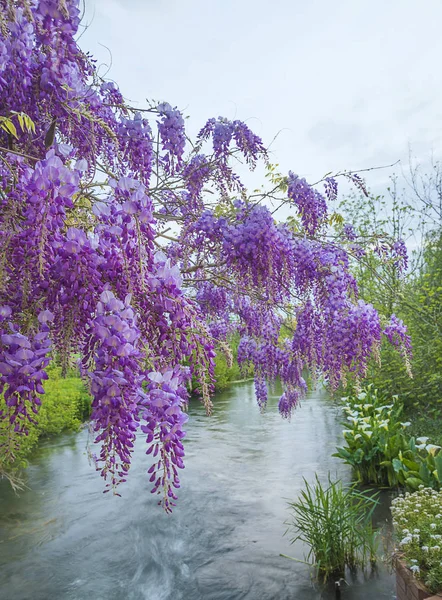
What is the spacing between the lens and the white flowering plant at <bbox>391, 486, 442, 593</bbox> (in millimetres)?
2758

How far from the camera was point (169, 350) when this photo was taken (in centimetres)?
166

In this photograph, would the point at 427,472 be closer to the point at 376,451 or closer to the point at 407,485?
the point at 407,485

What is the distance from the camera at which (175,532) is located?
5543 millimetres

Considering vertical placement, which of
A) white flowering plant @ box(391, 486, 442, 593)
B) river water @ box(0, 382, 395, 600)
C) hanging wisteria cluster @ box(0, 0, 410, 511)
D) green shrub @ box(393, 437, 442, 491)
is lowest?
river water @ box(0, 382, 395, 600)

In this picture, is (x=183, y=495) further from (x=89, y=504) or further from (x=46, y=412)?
(x=46, y=412)

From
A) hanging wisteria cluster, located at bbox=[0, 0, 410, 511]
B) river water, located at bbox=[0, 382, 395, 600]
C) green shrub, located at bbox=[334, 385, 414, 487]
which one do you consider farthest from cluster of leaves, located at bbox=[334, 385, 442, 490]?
hanging wisteria cluster, located at bbox=[0, 0, 410, 511]

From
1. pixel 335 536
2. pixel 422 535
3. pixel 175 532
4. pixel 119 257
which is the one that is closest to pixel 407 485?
pixel 335 536

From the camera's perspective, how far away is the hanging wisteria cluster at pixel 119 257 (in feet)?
4.61

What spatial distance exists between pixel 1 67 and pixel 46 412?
784 cm

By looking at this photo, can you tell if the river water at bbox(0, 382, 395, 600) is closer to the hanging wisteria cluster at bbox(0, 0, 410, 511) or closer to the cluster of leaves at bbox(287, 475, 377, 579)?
the cluster of leaves at bbox(287, 475, 377, 579)

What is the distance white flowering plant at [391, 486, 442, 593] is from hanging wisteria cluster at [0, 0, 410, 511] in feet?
3.44

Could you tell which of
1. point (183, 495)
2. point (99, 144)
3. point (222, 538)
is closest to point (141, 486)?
point (183, 495)

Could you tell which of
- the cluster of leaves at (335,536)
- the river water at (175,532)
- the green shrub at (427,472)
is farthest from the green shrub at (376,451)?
the cluster of leaves at (335,536)

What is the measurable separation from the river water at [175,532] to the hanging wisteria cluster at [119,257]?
2.05 m
